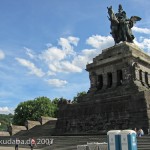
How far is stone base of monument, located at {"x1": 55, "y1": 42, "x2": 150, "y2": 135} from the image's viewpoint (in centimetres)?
2700

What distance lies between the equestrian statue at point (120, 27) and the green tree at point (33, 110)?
102ft

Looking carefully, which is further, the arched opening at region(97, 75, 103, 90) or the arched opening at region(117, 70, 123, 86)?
the arched opening at region(97, 75, 103, 90)

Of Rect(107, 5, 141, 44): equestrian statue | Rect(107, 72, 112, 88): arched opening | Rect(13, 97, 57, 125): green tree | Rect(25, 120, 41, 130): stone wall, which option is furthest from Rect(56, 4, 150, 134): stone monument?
Rect(13, 97, 57, 125): green tree

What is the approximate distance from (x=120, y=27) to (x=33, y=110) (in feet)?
108

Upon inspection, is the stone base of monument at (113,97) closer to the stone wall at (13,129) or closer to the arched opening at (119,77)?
the arched opening at (119,77)

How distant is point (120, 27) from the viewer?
38.0m

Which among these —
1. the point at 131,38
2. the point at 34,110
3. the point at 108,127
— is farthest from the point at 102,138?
the point at 34,110

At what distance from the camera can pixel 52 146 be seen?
79.9 feet

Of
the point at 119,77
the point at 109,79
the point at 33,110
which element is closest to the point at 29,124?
the point at 109,79

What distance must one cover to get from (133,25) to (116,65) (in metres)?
7.56

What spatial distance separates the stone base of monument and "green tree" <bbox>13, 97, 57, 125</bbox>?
97.8 feet

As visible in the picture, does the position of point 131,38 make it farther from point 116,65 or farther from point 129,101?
point 129,101

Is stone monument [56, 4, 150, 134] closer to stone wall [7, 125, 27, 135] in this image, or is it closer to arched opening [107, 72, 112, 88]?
arched opening [107, 72, 112, 88]

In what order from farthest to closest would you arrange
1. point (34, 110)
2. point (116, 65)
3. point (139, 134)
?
point (34, 110), point (116, 65), point (139, 134)
